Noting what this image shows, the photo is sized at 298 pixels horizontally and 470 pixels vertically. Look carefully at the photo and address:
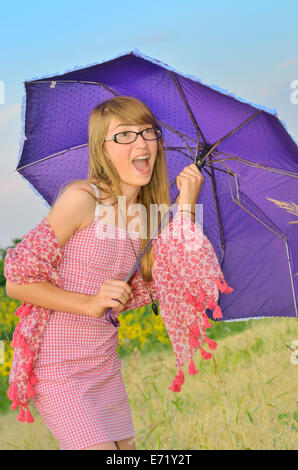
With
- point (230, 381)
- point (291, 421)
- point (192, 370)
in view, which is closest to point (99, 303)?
point (192, 370)

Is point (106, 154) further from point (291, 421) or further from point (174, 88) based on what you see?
point (291, 421)

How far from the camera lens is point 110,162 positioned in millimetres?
3094

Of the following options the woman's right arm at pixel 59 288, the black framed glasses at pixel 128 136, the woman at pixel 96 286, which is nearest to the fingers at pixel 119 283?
the woman at pixel 96 286

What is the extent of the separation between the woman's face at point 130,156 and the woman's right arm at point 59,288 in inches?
12.0

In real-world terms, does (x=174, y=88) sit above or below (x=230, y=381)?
above

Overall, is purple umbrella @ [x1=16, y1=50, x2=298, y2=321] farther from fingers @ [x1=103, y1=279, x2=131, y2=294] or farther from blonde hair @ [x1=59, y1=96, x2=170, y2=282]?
fingers @ [x1=103, y1=279, x2=131, y2=294]

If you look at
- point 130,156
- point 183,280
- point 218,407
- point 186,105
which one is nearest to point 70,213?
point 130,156

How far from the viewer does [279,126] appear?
2.77 m

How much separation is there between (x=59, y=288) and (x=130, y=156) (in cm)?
77

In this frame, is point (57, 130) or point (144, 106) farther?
point (57, 130)

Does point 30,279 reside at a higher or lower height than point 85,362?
higher

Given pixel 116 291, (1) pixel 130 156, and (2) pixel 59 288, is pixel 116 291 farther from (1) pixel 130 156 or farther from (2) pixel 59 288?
(1) pixel 130 156

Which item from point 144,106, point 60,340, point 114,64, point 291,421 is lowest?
point 291,421

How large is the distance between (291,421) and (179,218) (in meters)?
2.25
